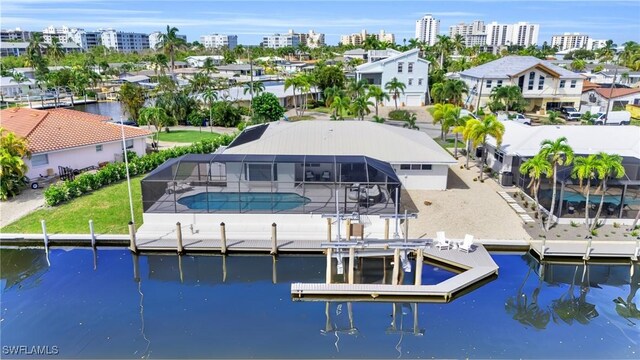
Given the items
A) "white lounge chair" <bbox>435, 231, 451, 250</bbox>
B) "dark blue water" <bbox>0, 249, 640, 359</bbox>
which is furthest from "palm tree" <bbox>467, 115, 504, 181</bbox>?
"white lounge chair" <bbox>435, 231, 451, 250</bbox>

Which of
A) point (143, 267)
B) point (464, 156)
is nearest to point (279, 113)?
point (464, 156)

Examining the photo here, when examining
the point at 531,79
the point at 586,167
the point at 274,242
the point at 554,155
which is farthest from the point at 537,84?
the point at 274,242

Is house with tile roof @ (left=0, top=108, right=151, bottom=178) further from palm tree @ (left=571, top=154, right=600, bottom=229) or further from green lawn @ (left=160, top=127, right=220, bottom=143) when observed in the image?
palm tree @ (left=571, top=154, right=600, bottom=229)

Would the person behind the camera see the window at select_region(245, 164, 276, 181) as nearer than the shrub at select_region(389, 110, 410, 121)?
Yes

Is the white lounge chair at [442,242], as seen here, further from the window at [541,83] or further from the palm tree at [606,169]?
the window at [541,83]

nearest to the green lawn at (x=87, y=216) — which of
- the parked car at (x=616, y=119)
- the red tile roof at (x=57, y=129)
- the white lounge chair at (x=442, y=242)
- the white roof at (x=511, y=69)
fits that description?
the red tile roof at (x=57, y=129)

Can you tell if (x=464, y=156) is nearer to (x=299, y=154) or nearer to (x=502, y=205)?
(x=502, y=205)
